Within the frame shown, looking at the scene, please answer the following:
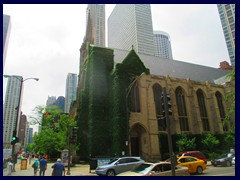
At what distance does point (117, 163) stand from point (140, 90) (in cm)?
1880

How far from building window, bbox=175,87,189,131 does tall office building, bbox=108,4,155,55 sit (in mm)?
110132

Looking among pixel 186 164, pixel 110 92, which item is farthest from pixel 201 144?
pixel 186 164

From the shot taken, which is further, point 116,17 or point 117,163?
point 116,17

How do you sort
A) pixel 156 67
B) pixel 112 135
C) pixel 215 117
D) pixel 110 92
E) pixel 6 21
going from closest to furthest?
1. pixel 6 21
2. pixel 112 135
3. pixel 110 92
4. pixel 215 117
5. pixel 156 67

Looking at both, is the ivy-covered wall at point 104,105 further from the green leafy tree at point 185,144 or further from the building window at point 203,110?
the building window at point 203,110

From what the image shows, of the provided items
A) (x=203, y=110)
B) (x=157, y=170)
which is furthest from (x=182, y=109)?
(x=157, y=170)

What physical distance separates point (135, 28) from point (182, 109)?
12783cm

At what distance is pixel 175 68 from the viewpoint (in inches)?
1895

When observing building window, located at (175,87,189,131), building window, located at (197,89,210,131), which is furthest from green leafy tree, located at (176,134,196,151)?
building window, located at (197,89,210,131)

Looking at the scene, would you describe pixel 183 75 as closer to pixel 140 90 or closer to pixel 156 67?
pixel 156 67

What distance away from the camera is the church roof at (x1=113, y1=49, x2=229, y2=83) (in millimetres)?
43022

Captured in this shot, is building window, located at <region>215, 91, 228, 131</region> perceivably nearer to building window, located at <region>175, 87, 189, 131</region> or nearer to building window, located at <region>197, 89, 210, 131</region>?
building window, located at <region>197, 89, 210, 131</region>

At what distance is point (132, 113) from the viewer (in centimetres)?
3250

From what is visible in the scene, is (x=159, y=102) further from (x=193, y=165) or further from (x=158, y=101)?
(x=193, y=165)
